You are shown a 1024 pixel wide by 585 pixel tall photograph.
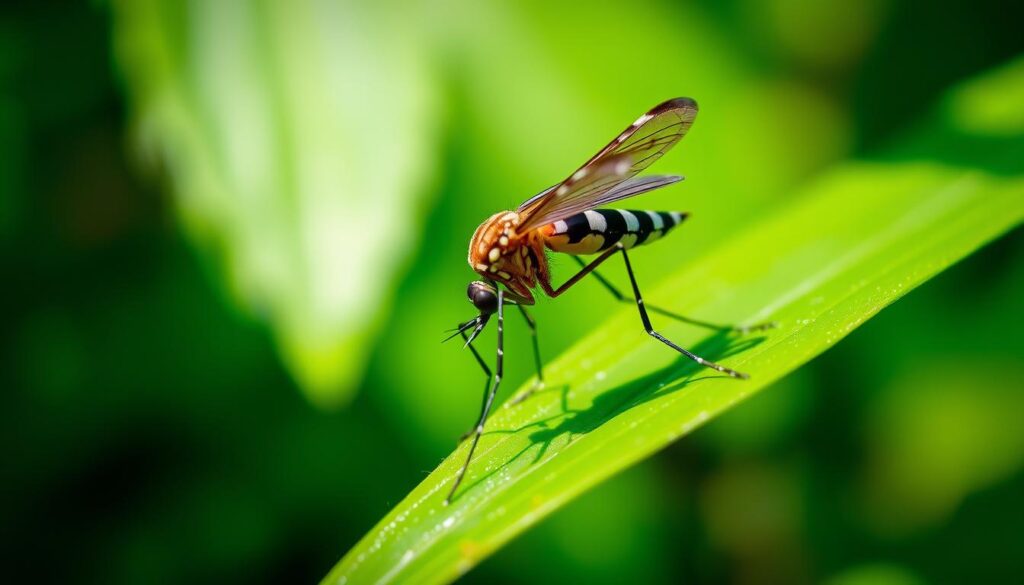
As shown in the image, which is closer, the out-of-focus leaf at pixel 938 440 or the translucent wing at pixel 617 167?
the translucent wing at pixel 617 167

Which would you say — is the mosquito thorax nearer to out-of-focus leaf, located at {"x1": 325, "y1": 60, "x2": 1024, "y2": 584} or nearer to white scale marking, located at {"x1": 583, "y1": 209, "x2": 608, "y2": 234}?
white scale marking, located at {"x1": 583, "y1": 209, "x2": 608, "y2": 234}

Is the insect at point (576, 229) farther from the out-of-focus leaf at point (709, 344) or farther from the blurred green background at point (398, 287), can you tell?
the blurred green background at point (398, 287)

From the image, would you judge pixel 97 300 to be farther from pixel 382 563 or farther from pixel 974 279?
pixel 974 279

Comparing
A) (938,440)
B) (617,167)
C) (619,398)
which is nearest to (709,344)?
(619,398)

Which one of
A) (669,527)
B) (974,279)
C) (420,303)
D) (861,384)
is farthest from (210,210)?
(974,279)

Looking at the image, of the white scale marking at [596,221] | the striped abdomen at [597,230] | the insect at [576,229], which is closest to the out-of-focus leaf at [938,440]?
the insect at [576,229]

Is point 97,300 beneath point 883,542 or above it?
above
